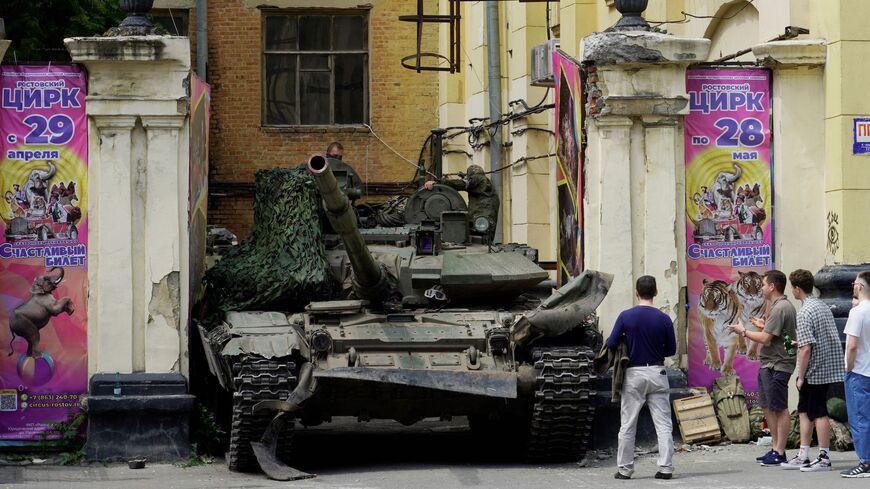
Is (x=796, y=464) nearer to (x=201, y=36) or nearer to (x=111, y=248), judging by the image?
(x=111, y=248)

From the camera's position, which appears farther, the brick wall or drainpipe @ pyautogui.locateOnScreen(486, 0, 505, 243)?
the brick wall

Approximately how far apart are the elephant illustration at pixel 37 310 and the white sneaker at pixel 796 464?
6.28 meters

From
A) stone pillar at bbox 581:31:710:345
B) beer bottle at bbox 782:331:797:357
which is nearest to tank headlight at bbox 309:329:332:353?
stone pillar at bbox 581:31:710:345

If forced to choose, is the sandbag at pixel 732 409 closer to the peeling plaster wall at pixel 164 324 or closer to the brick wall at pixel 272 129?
the peeling plaster wall at pixel 164 324

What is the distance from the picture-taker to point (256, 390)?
1273 cm

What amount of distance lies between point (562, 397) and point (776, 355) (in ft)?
5.49

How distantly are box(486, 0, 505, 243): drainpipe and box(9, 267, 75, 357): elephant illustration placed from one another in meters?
8.78

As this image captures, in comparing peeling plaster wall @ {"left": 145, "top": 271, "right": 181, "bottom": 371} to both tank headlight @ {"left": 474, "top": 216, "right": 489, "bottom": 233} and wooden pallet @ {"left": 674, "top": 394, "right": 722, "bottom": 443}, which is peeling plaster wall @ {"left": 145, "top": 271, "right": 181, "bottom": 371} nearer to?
tank headlight @ {"left": 474, "top": 216, "right": 489, "bottom": 233}

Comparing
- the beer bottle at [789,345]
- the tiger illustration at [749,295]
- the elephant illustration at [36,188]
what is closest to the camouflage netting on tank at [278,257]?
the elephant illustration at [36,188]

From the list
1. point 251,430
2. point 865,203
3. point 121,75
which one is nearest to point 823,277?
point 865,203

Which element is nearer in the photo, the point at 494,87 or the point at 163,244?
the point at 163,244

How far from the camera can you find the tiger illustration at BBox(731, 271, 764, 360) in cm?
1517

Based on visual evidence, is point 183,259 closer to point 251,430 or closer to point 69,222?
point 69,222

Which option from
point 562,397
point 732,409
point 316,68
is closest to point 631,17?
point 732,409
